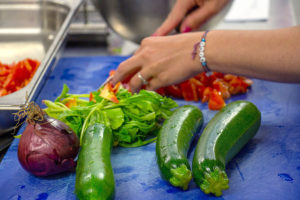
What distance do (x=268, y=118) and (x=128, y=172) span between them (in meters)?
1.04

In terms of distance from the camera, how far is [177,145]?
70.7 inches

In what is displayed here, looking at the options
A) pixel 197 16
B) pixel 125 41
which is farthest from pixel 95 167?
pixel 125 41

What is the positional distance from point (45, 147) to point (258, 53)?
1.22 metres

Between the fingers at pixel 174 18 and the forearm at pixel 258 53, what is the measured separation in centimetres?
73

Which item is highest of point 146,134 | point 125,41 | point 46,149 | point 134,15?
point 134,15

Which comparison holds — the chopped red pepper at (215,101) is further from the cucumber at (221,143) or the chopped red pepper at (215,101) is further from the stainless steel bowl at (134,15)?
the stainless steel bowl at (134,15)

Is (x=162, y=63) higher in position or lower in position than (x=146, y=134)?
higher

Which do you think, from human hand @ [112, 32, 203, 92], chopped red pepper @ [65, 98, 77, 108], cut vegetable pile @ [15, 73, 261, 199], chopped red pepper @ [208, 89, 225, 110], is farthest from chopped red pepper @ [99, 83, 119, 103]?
chopped red pepper @ [208, 89, 225, 110]

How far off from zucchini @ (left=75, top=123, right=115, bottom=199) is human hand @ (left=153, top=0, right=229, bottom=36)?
4.09 ft

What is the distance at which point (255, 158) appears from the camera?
194 cm

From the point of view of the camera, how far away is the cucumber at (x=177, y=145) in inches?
64.7

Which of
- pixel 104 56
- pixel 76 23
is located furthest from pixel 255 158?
pixel 76 23

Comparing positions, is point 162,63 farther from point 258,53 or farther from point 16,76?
point 16,76

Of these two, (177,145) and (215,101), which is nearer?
(177,145)
